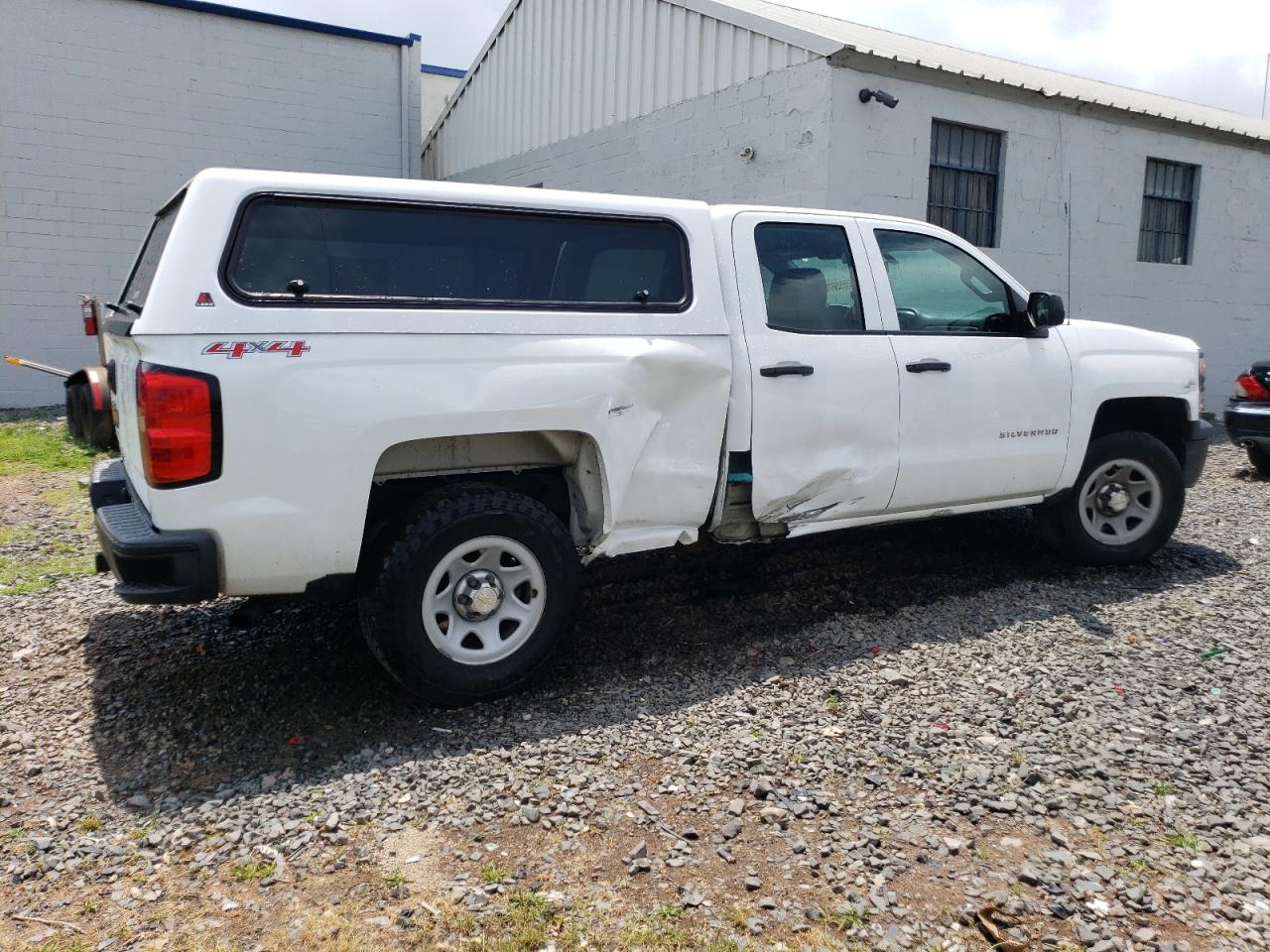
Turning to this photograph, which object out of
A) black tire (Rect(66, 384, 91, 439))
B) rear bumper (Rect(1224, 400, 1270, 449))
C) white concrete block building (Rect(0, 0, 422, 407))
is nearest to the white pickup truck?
black tire (Rect(66, 384, 91, 439))

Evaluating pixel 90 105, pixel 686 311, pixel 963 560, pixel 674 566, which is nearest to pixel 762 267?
pixel 686 311

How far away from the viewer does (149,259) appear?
13.7 feet

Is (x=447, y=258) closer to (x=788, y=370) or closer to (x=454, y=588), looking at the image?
(x=454, y=588)

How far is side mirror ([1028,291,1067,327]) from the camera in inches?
204

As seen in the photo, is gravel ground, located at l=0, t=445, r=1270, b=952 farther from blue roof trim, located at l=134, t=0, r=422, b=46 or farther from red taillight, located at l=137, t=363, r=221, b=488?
blue roof trim, located at l=134, t=0, r=422, b=46

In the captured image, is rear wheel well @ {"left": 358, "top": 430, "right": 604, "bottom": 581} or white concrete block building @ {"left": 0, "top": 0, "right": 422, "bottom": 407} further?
white concrete block building @ {"left": 0, "top": 0, "right": 422, "bottom": 407}

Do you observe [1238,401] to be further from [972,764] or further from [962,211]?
[972,764]

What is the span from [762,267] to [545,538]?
5.43 feet

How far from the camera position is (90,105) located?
12.5 m

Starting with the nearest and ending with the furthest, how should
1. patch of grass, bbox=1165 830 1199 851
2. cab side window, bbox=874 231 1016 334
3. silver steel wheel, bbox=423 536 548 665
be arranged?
1. patch of grass, bbox=1165 830 1199 851
2. silver steel wheel, bbox=423 536 548 665
3. cab side window, bbox=874 231 1016 334

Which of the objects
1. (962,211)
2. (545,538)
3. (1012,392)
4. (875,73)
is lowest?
(545,538)

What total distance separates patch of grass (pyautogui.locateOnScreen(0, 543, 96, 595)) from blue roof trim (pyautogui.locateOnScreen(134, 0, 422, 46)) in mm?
9649

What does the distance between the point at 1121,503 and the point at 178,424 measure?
5.05 m

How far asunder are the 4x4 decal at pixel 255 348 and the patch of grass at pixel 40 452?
549 cm
